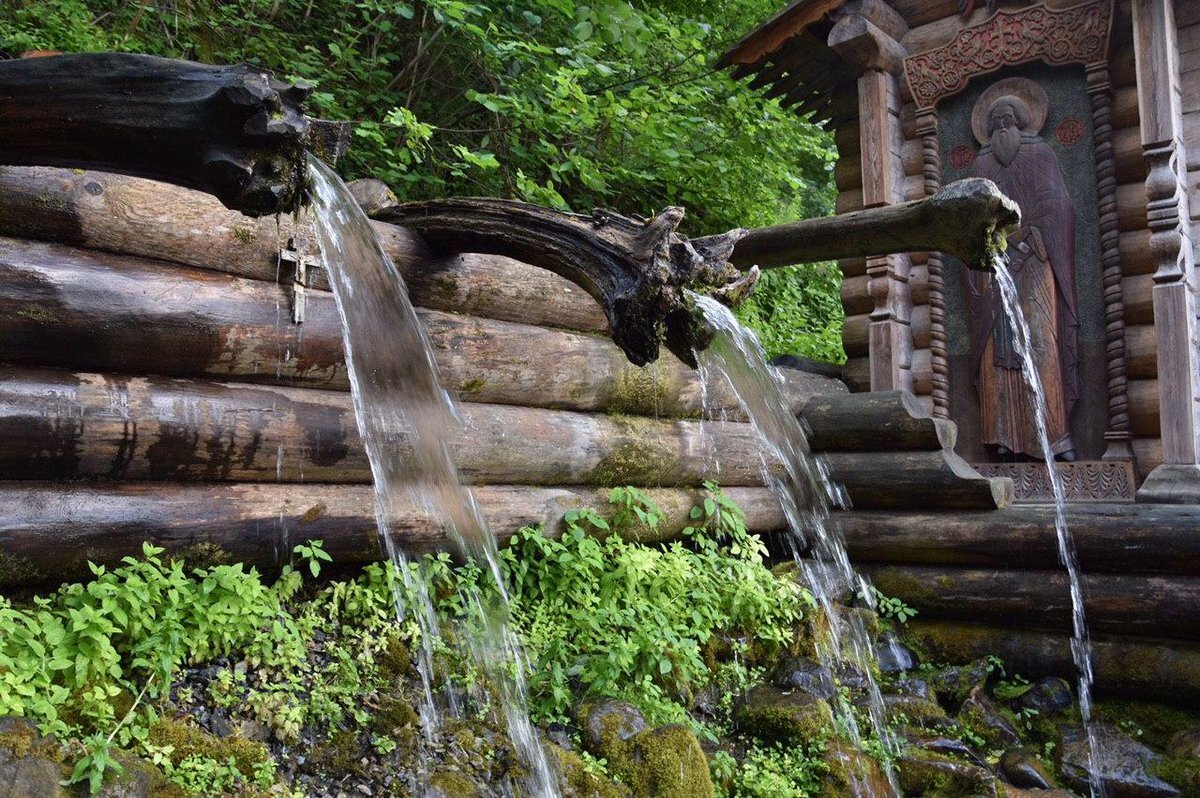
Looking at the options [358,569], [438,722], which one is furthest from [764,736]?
[358,569]

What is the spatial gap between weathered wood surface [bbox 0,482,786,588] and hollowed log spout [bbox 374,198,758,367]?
145 centimetres

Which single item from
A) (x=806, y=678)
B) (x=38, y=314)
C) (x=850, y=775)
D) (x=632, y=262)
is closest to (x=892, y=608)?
(x=806, y=678)

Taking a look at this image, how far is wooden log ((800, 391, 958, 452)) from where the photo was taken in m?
7.40

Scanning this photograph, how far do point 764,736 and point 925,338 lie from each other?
4459 millimetres

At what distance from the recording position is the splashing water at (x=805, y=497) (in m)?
5.70

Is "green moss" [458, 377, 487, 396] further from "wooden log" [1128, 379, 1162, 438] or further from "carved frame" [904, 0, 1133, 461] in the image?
"wooden log" [1128, 379, 1162, 438]

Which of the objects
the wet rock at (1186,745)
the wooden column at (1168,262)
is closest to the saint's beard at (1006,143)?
the wooden column at (1168,262)

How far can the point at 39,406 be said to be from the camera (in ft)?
12.5

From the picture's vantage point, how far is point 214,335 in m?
4.48

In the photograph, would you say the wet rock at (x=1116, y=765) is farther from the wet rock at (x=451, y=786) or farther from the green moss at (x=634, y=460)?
the wet rock at (x=451, y=786)

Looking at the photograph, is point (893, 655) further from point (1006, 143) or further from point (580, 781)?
point (1006, 143)

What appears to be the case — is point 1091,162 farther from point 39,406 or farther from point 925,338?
point 39,406

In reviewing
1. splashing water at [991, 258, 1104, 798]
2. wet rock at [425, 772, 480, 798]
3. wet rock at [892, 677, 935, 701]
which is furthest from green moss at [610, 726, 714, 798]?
splashing water at [991, 258, 1104, 798]

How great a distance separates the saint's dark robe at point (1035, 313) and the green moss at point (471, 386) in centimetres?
447
